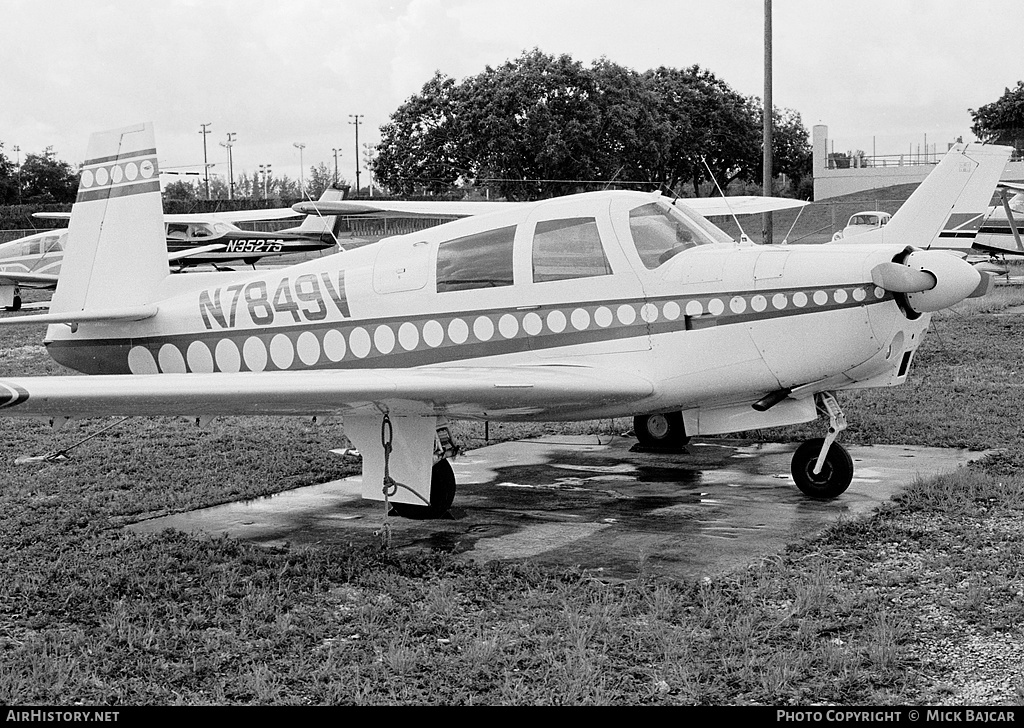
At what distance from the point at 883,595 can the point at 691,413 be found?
2882 mm

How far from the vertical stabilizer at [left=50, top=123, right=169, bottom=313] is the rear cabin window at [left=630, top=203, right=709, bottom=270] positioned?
408 cm

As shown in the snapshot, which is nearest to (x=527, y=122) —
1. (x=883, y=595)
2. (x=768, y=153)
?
→ (x=768, y=153)

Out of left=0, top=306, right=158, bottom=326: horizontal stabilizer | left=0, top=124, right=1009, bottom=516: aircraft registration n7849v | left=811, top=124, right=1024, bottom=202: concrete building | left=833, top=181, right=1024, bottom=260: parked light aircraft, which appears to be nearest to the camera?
left=0, top=124, right=1009, bottom=516: aircraft registration n7849v

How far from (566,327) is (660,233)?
3.29 ft

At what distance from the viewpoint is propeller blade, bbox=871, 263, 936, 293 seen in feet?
23.5

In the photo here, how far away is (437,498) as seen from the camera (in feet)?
25.9

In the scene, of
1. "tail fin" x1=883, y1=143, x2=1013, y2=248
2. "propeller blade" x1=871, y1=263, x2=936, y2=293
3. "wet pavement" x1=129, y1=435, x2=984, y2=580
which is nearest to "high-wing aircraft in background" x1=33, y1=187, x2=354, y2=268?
"wet pavement" x1=129, y1=435, x2=984, y2=580

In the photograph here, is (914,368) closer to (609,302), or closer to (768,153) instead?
(609,302)

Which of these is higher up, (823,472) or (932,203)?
(932,203)

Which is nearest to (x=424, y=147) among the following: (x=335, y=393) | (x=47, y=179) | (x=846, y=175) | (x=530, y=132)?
(x=530, y=132)

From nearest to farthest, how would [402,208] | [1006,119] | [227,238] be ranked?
[402,208]
[227,238]
[1006,119]

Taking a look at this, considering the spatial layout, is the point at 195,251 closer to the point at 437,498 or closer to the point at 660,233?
the point at 437,498

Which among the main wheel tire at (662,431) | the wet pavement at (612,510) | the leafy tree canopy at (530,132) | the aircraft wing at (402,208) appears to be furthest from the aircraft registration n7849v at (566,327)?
the leafy tree canopy at (530,132)

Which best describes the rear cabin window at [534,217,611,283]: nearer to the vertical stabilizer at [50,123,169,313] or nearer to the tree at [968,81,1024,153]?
the vertical stabilizer at [50,123,169,313]
